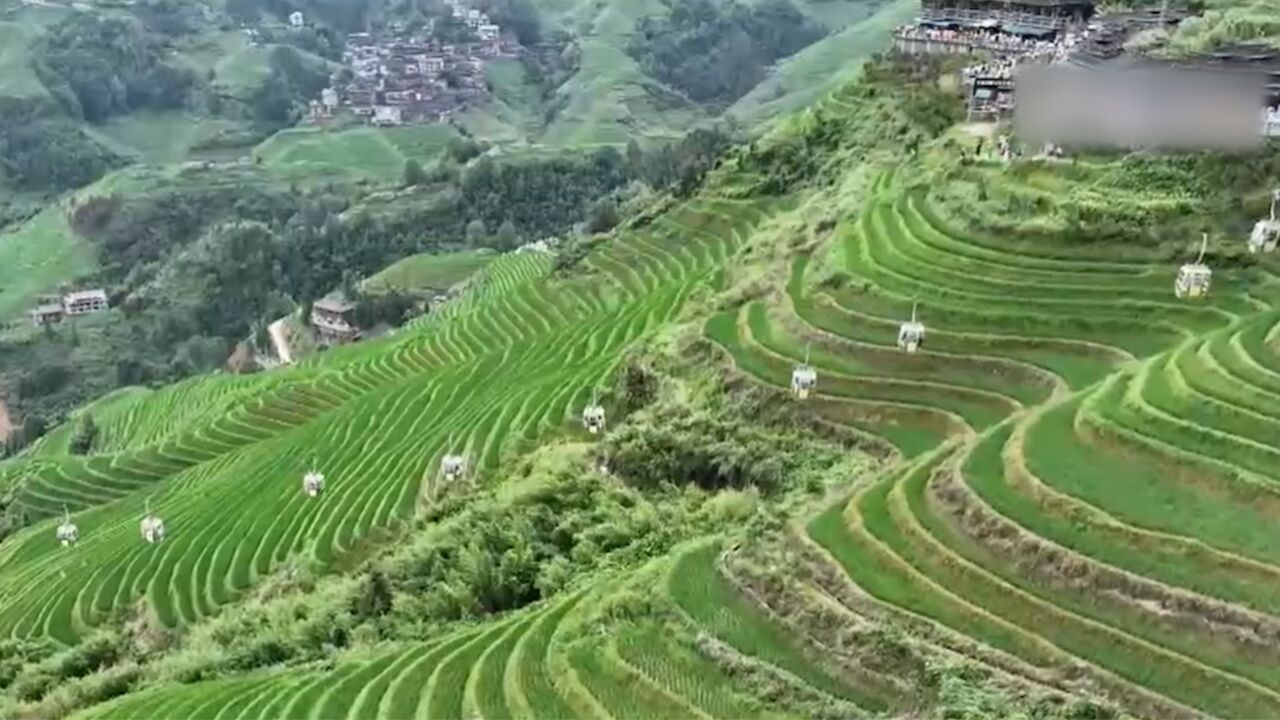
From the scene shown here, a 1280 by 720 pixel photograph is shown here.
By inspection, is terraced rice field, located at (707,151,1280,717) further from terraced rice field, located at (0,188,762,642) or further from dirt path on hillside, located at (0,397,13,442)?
dirt path on hillside, located at (0,397,13,442)

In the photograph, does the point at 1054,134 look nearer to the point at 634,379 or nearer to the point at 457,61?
the point at 634,379

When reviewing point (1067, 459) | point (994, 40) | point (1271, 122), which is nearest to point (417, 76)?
point (994, 40)

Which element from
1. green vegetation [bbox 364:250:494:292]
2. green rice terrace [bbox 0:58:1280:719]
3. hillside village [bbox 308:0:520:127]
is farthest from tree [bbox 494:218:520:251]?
green rice terrace [bbox 0:58:1280:719]

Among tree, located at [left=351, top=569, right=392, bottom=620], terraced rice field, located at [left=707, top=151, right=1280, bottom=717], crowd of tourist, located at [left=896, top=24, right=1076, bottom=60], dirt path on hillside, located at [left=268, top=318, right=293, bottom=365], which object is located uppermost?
crowd of tourist, located at [left=896, top=24, right=1076, bottom=60]

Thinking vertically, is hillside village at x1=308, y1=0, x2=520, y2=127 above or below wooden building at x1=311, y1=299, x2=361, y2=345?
above

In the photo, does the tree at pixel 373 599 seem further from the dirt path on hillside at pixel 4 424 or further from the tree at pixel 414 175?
the tree at pixel 414 175

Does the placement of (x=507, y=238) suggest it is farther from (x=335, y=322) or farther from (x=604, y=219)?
(x=604, y=219)
